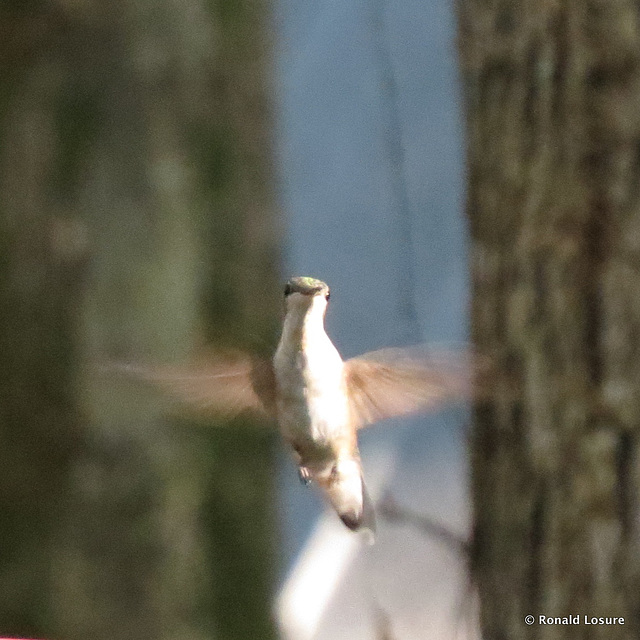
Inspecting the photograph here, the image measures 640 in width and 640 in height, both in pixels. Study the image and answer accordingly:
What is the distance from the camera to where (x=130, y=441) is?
8.20 feet

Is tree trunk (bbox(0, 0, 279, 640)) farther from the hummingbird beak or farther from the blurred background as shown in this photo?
the hummingbird beak

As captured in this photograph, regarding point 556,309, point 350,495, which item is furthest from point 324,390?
point 556,309

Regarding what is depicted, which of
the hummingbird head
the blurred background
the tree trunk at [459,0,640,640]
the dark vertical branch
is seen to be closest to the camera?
the hummingbird head

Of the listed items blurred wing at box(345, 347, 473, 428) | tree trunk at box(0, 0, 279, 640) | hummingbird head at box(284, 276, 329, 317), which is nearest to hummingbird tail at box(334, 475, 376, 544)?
blurred wing at box(345, 347, 473, 428)

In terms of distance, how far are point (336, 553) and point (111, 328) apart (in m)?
0.92

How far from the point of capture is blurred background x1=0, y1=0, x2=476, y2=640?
248 cm

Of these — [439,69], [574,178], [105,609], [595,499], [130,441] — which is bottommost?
[105,609]

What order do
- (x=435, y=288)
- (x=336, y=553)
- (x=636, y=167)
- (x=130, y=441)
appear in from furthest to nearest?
(x=130, y=441)
(x=336, y=553)
(x=435, y=288)
(x=636, y=167)

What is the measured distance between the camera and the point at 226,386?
117 centimetres

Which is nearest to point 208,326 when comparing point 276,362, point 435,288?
point 435,288

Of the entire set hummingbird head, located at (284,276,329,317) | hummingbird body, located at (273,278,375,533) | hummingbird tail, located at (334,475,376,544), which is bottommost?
hummingbird tail, located at (334,475,376,544)

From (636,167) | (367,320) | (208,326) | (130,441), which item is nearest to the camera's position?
(636,167)

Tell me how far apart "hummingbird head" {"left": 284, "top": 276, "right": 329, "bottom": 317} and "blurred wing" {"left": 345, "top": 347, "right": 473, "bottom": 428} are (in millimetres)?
106

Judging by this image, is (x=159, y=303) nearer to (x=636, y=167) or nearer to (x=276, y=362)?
(x=276, y=362)
